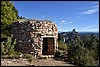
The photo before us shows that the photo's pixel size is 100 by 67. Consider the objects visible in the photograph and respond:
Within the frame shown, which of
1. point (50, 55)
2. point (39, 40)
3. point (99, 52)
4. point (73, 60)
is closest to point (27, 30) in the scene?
point (39, 40)

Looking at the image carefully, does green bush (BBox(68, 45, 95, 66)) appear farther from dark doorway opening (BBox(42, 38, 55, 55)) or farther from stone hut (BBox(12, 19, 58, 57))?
stone hut (BBox(12, 19, 58, 57))

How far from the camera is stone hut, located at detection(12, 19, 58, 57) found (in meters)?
13.5

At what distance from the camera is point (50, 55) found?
13812 millimetres

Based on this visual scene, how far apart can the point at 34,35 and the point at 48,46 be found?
123cm

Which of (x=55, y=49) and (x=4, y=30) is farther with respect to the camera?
(x=4, y=30)

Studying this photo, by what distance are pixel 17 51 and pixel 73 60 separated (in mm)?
3681

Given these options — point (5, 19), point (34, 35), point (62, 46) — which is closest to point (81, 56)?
point (34, 35)

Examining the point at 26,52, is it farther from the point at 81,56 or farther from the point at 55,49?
the point at 81,56

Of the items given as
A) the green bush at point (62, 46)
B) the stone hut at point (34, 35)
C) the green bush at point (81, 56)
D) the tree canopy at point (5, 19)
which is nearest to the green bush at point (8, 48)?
the stone hut at point (34, 35)

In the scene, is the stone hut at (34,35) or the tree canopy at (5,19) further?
the tree canopy at (5,19)

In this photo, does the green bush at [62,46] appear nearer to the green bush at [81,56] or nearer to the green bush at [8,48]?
the green bush at [81,56]

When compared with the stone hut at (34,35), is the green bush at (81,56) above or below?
below

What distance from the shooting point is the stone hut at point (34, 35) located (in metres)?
13.5

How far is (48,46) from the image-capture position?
14.1 m
